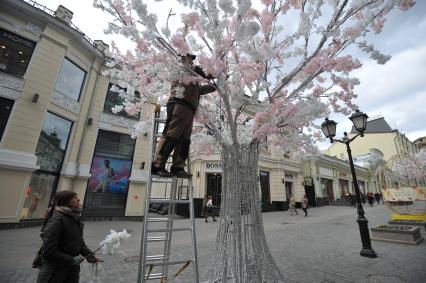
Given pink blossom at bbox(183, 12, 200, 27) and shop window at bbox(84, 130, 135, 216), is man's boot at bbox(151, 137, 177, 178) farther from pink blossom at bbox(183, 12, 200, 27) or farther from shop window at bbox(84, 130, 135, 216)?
shop window at bbox(84, 130, 135, 216)

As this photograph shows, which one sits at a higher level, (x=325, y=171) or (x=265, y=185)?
(x=325, y=171)

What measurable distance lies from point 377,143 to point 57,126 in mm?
45748

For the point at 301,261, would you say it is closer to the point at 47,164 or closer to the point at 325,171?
the point at 47,164

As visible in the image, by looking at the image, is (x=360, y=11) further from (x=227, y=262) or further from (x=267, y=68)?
(x=227, y=262)

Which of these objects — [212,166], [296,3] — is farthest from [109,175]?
[296,3]

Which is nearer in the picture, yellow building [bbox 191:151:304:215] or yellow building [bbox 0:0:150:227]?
yellow building [bbox 0:0:150:227]

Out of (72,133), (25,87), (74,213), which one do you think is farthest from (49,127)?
(74,213)

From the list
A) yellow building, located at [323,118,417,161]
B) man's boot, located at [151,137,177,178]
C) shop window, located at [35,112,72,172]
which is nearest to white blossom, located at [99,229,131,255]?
man's boot, located at [151,137,177,178]

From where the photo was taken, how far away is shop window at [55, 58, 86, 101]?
36.6 feet

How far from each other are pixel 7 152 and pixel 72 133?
307 centimetres

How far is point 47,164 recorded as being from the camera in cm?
1037

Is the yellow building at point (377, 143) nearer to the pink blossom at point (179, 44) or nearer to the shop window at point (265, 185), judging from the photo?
the shop window at point (265, 185)

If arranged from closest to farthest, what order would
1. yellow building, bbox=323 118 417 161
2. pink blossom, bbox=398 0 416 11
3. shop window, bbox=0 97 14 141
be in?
1. pink blossom, bbox=398 0 416 11
2. shop window, bbox=0 97 14 141
3. yellow building, bbox=323 118 417 161

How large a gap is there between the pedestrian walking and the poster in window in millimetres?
10730
